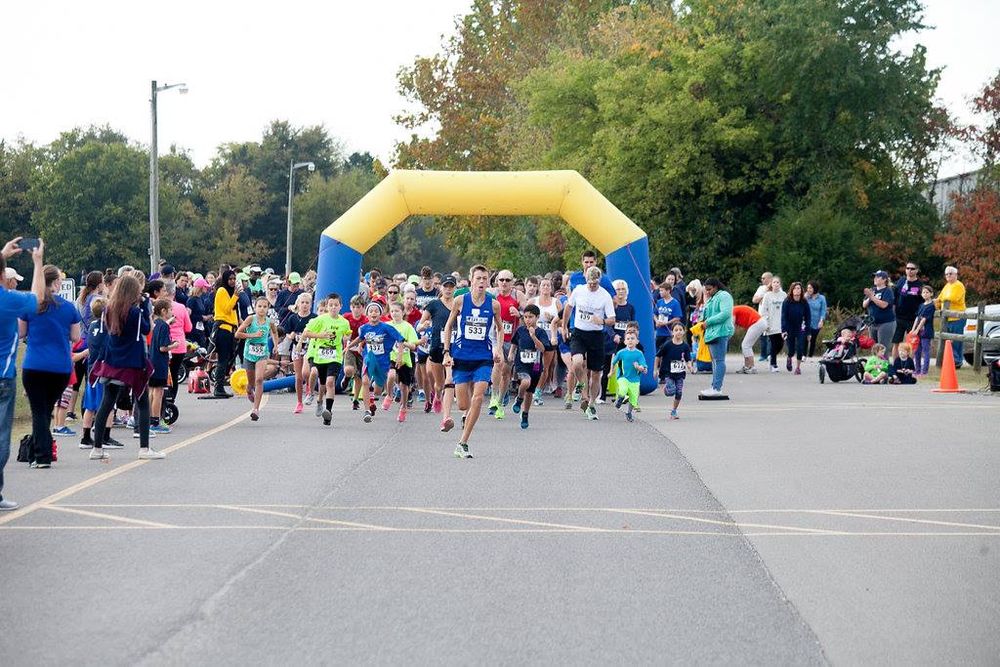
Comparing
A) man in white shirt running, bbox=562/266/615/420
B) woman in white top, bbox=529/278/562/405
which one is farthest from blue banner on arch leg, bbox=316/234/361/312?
man in white shirt running, bbox=562/266/615/420

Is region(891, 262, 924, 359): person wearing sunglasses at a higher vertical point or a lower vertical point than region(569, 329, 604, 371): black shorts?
higher

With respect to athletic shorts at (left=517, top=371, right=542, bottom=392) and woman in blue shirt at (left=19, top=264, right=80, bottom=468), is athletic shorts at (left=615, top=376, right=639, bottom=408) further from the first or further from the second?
woman in blue shirt at (left=19, top=264, right=80, bottom=468)

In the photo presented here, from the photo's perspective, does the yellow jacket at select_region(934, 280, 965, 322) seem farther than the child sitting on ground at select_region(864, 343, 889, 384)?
Yes

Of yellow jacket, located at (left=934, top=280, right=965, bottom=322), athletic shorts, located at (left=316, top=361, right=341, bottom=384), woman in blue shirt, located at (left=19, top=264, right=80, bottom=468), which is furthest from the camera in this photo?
yellow jacket, located at (left=934, top=280, right=965, bottom=322)

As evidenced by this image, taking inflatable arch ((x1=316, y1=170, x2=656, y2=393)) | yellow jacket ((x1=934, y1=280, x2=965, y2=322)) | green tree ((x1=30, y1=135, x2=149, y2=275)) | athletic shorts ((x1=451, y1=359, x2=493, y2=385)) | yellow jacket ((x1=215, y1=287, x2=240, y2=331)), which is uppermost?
green tree ((x1=30, y1=135, x2=149, y2=275))

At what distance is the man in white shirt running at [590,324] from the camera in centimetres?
1897

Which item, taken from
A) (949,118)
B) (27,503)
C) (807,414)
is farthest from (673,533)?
(949,118)

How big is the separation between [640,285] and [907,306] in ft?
19.0

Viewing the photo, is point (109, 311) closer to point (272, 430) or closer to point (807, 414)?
point (272, 430)

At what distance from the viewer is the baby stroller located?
86.7ft

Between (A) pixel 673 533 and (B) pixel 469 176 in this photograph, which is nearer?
(A) pixel 673 533

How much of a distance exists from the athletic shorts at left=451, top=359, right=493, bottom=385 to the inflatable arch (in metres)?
9.62

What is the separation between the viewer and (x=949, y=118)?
5009cm

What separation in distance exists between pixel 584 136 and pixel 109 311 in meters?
41.0
